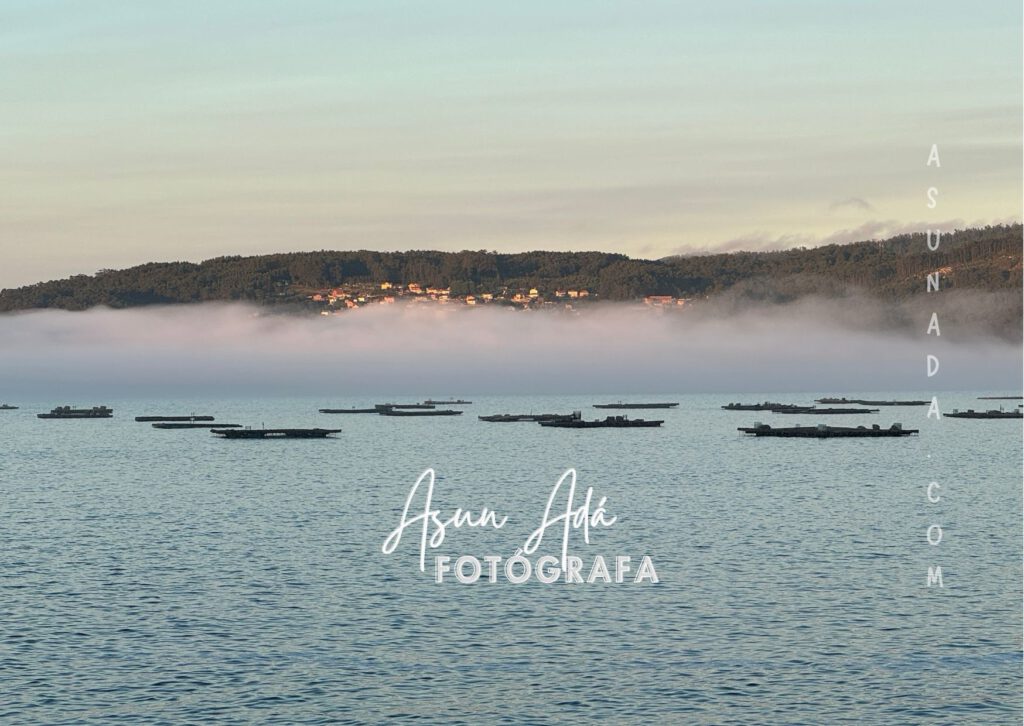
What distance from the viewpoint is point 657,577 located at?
73.5 meters

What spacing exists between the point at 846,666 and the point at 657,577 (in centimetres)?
2187

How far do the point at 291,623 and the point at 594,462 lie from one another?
4779 inches

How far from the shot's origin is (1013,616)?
61750mm

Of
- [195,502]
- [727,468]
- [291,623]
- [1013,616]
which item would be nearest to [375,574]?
[291,623]

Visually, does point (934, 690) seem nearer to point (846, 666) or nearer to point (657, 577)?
point (846, 666)

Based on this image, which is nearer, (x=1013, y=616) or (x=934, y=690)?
(x=934, y=690)

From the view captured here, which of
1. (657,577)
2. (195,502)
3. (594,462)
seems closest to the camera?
(657,577)

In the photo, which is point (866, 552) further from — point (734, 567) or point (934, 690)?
point (934, 690)

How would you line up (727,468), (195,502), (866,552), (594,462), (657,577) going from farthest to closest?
(594,462)
(727,468)
(195,502)
(866,552)
(657,577)

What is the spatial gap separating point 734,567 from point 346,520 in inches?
1517

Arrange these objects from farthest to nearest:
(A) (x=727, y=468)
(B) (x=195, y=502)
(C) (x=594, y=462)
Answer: (C) (x=594, y=462)
(A) (x=727, y=468)
(B) (x=195, y=502)

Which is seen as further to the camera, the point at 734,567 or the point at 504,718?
the point at 734,567

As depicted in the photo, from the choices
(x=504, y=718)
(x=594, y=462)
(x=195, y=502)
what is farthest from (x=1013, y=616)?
(x=594, y=462)

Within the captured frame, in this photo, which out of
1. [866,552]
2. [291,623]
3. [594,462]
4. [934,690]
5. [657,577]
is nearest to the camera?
[934,690]
